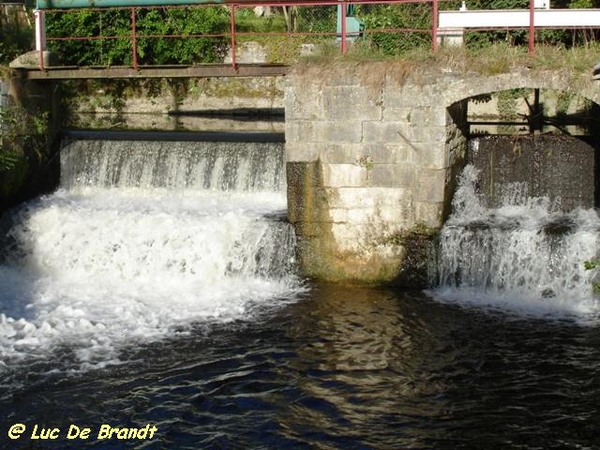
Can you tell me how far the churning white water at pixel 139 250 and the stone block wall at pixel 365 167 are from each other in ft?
2.09

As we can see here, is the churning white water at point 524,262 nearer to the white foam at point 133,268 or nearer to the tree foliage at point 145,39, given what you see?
the white foam at point 133,268

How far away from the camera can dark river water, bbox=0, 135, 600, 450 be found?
28.1 ft

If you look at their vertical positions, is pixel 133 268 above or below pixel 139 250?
below

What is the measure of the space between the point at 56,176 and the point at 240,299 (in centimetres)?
549

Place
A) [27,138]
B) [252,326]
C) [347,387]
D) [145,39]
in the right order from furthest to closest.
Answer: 1. [145,39]
2. [27,138]
3. [252,326]
4. [347,387]

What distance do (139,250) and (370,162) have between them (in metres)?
3.70

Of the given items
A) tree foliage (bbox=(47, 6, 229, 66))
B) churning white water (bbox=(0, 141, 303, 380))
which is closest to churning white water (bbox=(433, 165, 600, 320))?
churning white water (bbox=(0, 141, 303, 380))

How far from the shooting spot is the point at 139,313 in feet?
38.9

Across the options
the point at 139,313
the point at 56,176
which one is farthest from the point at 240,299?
the point at 56,176

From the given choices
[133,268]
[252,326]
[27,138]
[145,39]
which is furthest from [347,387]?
[145,39]

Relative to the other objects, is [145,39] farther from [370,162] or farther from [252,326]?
[252,326]

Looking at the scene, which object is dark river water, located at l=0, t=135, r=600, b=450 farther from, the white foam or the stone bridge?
the stone bridge

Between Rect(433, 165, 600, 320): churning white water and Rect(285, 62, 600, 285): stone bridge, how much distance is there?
0.50 m

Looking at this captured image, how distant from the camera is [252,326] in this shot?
11211 mm
